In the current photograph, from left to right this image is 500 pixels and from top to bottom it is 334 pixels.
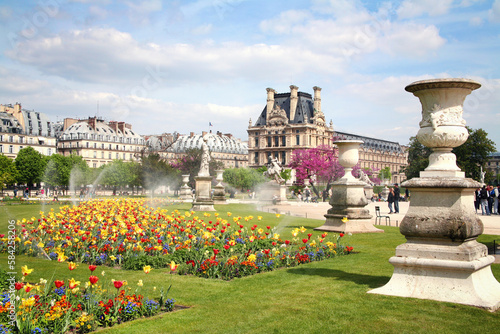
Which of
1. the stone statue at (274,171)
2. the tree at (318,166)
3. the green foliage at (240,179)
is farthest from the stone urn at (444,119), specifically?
the green foliage at (240,179)

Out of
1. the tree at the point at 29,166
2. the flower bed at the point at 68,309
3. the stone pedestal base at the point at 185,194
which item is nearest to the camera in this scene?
the flower bed at the point at 68,309

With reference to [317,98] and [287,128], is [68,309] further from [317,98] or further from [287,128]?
[317,98]

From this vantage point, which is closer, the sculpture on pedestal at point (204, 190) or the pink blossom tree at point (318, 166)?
the sculpture on pedestal at point (204, 190)

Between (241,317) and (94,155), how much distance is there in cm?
10306

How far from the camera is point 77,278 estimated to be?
332 inches

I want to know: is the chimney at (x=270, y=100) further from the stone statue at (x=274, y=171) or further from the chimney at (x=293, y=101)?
the stone statue at (x=274, y=171)

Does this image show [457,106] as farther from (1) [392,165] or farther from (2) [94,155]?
(1) [392,165]

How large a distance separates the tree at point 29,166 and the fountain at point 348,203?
230 ft

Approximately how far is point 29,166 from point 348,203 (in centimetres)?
7161

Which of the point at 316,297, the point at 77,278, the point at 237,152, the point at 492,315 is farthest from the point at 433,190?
the point at 237,152

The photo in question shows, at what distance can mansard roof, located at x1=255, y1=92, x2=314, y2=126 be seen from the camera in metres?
126

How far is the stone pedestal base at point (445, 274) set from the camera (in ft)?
20.6

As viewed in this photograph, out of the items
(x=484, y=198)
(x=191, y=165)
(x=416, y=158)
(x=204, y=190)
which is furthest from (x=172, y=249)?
(x=191, y=165)

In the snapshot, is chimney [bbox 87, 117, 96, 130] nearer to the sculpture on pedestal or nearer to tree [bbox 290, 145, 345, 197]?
tree [bbox 290, 145, 345, 197]
